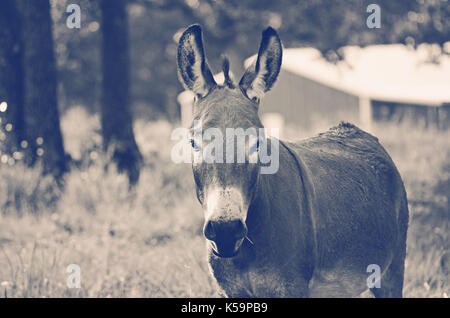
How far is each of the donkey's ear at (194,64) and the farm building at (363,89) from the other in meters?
3.99

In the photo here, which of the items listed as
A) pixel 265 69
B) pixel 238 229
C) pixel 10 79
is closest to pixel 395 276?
pixel 265 69

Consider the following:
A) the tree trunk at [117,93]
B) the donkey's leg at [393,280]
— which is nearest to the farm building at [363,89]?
the tree trunk at [117,93]

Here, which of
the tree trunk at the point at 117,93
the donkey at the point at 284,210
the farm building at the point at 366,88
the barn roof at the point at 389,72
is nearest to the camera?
the donkey at the point at 284,210

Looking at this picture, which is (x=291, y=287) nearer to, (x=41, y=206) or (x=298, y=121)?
(x=41, y=206)

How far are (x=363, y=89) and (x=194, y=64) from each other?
40.4 ft

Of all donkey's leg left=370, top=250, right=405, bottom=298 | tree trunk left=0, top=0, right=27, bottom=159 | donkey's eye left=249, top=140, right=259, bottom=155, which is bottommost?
donkey's leg left=370, top=250, right=405, bottom=298

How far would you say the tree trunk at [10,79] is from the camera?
25.6 ft

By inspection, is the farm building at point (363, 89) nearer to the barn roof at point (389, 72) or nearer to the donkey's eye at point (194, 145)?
the barn roof at point (389, 72)

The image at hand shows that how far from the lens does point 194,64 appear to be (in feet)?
11.2

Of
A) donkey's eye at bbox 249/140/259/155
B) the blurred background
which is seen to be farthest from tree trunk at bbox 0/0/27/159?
donkey's eye at bbox 249/140/259/155

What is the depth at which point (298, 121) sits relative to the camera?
1833 centimetres

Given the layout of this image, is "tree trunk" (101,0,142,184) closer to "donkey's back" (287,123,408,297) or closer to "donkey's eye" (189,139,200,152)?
"donkey's back" (287,123,408,297)

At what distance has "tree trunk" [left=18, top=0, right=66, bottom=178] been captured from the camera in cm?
782

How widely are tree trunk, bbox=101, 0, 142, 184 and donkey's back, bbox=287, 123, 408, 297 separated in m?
4.53
